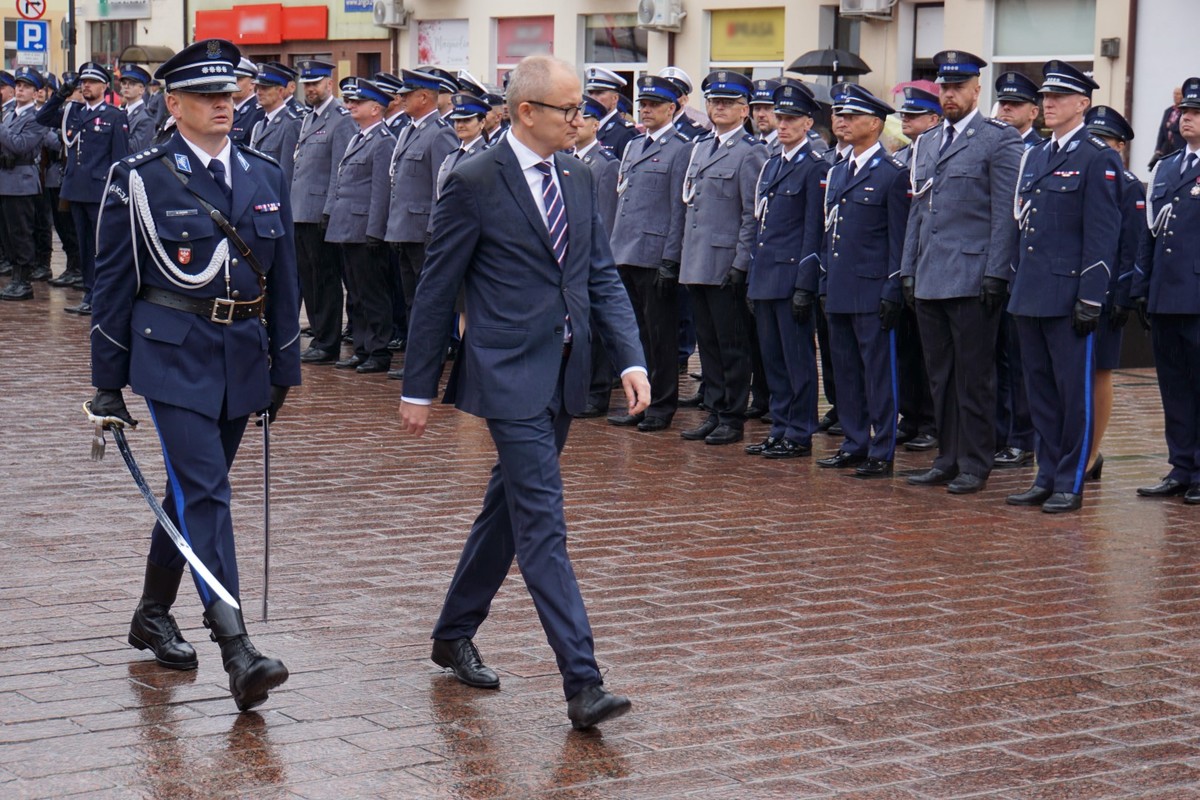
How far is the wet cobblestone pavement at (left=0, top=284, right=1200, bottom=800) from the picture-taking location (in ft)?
16.5

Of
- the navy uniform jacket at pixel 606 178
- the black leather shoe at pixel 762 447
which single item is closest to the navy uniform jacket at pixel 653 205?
the navy uniform jacket at pixel 606 178

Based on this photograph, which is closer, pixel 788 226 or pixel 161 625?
pixel 161 625

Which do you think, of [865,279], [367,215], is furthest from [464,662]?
[367,215]

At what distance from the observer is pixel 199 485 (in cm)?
567

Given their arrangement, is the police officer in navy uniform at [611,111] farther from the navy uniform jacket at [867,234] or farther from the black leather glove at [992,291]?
the black leather glove at [992,291]

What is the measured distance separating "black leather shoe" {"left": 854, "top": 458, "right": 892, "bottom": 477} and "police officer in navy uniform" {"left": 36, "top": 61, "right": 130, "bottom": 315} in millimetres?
9139

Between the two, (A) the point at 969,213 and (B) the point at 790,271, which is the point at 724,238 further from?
(A) the point at 969,213

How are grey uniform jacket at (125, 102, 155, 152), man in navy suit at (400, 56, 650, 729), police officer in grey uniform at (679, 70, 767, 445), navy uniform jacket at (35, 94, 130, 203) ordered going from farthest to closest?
grey uniform jacket at (125, 102, 155, 152)
navy uniform jacket at (35, 94, 130, 203)
police officer in grey uniform at (679, 70, 767, 445)
man in navy suit at (400, 56, 650, 729)

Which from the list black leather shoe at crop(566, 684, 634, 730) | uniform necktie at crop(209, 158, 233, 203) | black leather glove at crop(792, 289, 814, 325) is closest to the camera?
black leather shoe at crop(566, 684, 634, 730)

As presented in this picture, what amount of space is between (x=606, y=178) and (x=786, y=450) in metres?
2.70

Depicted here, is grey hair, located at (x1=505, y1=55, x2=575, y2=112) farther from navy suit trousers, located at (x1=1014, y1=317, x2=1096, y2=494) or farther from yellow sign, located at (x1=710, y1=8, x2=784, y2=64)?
yellow sign, located at (x1=710, y1=8, x2=784, y2=64)

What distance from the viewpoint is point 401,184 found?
13.8m

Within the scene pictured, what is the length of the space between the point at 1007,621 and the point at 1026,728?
1.43m

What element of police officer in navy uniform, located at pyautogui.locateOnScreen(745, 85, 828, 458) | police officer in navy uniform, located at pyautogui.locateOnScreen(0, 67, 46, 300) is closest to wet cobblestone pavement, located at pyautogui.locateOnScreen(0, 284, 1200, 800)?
police officer in navy uniform, located at pyautogui.locateOnScreen(745, 85, 828, 458)
